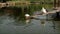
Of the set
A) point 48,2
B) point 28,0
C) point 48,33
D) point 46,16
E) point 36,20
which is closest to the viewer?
point 48,33

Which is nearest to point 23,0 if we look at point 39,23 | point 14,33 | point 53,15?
point 53,15

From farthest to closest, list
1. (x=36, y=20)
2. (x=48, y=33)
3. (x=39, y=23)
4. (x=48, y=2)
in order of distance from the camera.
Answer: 1. (x=48, y=2)
2. (x=36, y=20)
3. (x=39, y=23)
4. (x=48, y=33)

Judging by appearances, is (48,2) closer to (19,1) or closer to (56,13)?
(19,1)

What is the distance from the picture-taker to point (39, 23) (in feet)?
45.2

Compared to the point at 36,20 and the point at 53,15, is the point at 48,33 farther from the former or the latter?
the point at 53,15

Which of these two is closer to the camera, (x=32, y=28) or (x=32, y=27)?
(x=32, y=28)

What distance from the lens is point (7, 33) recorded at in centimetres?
1042

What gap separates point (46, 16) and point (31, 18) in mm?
1177

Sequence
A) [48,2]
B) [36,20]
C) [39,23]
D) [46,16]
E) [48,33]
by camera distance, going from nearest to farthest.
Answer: [48,33] < [39,23] < [36,20] < [46,16] < [48,2]

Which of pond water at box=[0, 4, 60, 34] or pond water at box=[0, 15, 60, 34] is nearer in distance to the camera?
pond water at box=[0, 15, 60, 34]

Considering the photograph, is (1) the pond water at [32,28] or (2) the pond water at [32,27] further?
(2) the pond water at [32,27]

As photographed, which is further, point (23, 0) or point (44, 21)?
point (23, 0)

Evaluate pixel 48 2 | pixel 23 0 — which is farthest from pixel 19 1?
pixel 48 2

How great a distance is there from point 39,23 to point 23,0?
21.7 meters
